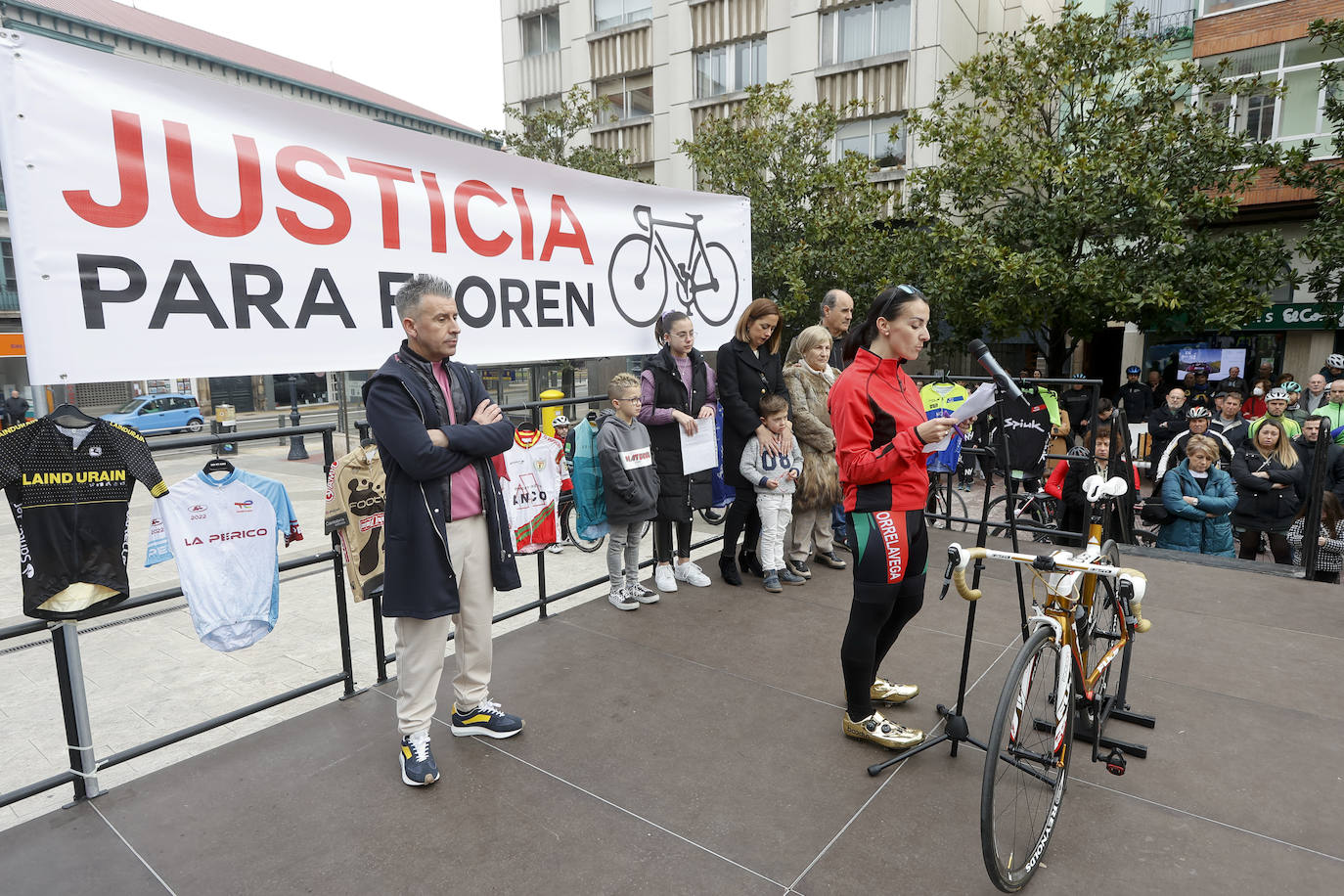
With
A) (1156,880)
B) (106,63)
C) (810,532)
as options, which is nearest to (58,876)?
(106,63)

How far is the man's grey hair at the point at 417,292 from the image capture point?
9.50 feet

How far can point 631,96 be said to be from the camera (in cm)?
2709

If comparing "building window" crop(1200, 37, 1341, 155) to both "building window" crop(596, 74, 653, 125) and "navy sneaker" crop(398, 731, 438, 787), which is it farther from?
"navy sneaker" crop(398, 731, 438, 787)

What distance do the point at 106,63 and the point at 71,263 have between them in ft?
2.40

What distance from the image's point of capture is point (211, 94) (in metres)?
2.98

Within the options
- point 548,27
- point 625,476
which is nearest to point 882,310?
point 625,476

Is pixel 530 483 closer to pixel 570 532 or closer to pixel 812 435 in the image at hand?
pixel 812 435

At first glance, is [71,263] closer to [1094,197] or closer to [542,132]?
[1094,197]

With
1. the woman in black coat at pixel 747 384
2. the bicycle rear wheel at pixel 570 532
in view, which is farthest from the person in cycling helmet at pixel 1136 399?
the woman in black coat at pixel 747 384

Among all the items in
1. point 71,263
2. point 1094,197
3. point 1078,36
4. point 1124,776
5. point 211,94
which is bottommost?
point 1124,776

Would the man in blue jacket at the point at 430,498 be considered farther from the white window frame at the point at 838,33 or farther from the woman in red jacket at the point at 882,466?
the white window frame at the point at 838,33

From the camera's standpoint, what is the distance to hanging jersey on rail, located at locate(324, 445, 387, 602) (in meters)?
3.43

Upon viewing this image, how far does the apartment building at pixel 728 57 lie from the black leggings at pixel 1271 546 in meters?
16.2

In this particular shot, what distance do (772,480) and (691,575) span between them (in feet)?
3.11
